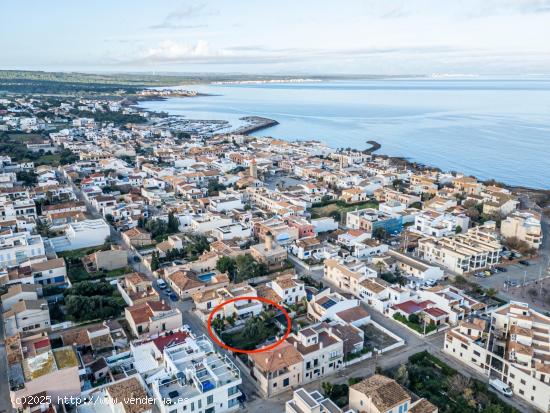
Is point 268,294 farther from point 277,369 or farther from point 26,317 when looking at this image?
point 26,317

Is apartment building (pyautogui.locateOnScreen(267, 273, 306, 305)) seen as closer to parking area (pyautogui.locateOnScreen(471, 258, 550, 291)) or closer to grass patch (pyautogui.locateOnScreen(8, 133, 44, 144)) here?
parking area (pyautogui.locateOnScreen(471, 258, 550, 291))

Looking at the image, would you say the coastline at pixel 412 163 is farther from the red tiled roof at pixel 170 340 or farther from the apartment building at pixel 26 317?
the apartment building at pixel 26 317

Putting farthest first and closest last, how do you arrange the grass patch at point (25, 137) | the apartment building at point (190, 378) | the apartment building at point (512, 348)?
1. the grass patch at point (25, 137)
2. the apartment building at point (512, 348)
3. the apartment building at point (190, 378)

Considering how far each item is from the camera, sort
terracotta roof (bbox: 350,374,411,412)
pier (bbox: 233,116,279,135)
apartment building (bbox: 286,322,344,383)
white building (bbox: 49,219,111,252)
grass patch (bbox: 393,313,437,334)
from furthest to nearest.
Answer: pier (bbox: 233,116,279,135)
white building (bbox: 49,219,111,252)
grass patch (bbox: 393,313,437,334)
apartment building (bbox: 286,322,344,383)
terracotta roof (bbox: 350,374,411,412)

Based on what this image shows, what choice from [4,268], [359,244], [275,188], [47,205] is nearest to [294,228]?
[359,244]

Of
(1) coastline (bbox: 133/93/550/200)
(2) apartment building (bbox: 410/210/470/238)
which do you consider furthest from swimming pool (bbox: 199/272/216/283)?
(1) coastline (bbox: 133/93/550/200)

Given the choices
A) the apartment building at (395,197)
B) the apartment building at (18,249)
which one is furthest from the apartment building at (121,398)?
the apartment building at (395,197)

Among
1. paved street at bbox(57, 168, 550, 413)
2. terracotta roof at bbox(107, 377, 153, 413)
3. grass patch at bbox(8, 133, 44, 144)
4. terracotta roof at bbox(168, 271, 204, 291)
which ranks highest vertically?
grass patch at bbox(8, 133, 44, 144)

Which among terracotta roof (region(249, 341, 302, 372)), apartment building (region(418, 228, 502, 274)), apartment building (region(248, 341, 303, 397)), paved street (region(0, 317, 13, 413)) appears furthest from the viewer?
apartment building (region(418, 228, 502, 274))
